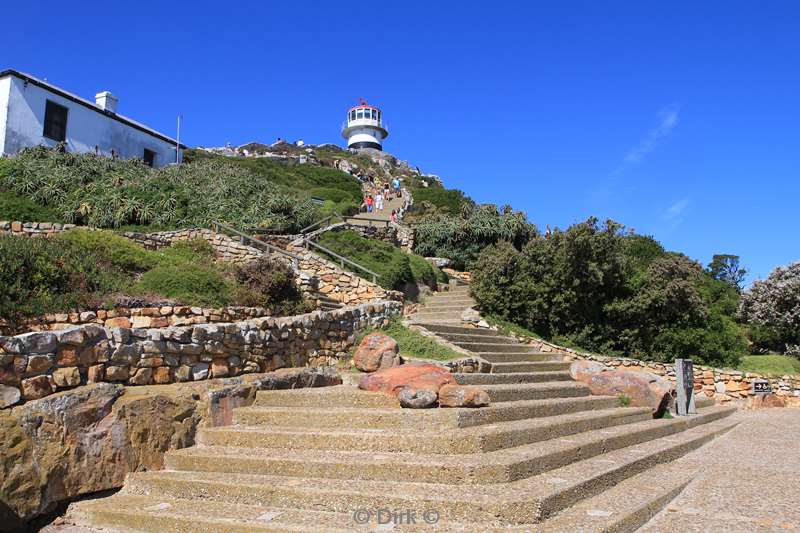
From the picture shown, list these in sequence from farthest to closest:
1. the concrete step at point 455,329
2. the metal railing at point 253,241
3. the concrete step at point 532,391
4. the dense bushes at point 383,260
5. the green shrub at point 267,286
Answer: the dense bushes at point 383,260 < the metal railing at point 253,241 < the concrete step at point 455,329 < the green shrub at point 267,286 < the concrete step at point 532,391

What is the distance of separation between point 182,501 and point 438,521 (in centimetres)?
261

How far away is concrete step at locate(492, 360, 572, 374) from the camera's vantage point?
10781 mm

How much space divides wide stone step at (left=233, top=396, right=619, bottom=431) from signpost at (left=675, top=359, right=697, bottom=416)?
15.6 feet

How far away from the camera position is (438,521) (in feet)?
15.0

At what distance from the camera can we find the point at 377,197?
38.0m

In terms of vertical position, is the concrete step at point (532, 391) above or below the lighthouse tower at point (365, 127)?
below

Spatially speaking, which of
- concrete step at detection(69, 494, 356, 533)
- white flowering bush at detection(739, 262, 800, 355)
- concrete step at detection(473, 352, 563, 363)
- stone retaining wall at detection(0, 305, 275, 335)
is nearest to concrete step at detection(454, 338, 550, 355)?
concrete step at detection(473, 352, 563, 363)

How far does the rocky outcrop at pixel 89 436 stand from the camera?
5164 mm

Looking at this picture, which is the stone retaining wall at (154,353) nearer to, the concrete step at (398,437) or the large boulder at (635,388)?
the concrete step at (398,437)

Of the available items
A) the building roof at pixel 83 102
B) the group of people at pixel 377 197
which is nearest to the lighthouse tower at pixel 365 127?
the group of people at pixel 377 197

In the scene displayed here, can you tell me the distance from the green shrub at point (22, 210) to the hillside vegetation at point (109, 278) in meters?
6.11

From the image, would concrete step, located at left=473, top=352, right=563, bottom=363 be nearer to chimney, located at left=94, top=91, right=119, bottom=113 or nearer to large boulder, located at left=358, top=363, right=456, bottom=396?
large boulder, located at left=358, top=363, right=456, bottom=396

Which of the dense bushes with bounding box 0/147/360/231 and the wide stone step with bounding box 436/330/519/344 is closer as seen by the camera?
the wide stone step with bounding box 436/330/519/344

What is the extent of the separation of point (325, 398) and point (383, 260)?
1181 centimetres
